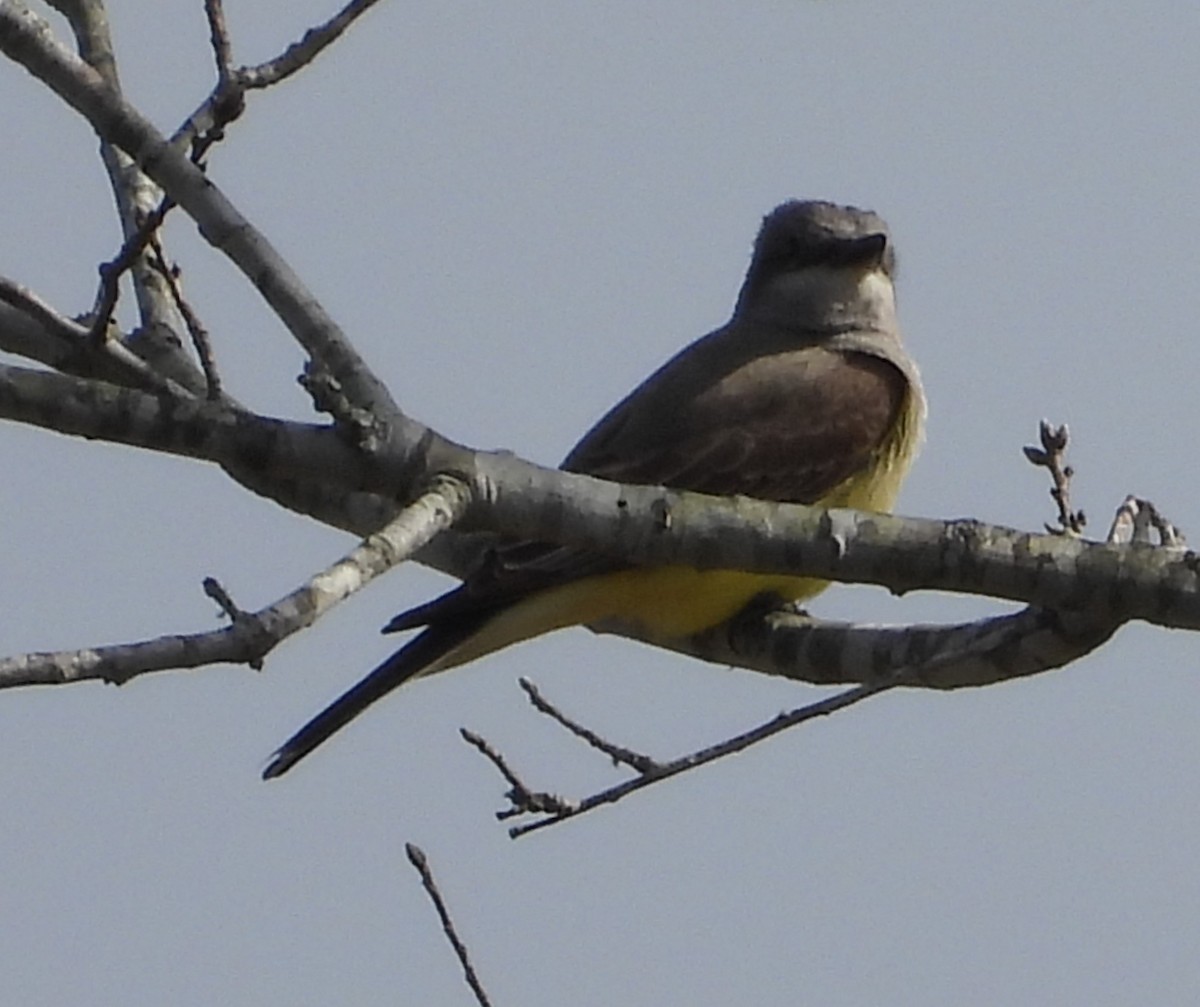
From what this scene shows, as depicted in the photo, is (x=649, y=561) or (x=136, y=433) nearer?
(x=136, y=433)

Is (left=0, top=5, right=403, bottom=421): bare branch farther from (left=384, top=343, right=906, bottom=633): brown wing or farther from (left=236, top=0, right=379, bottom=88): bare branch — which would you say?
(left=384, top=343, right=906, bottom=633): brown wing

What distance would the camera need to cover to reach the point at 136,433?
445cm

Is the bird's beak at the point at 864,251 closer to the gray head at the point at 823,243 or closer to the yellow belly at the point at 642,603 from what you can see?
the gray head at the point at 823,243

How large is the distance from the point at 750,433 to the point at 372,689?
199 centimetres

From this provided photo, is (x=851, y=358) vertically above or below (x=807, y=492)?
above

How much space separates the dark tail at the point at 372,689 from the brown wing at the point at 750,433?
122cm

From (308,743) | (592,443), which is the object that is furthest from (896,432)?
(308,743)

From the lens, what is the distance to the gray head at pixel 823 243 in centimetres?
968

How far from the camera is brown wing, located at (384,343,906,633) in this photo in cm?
830

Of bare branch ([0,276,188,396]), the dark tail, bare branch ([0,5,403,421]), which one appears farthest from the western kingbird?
bare branch ([0,5,403,421])

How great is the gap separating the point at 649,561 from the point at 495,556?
7.34ft

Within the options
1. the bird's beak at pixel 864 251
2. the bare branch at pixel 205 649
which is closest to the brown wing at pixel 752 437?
the bird's beak at pixel 864 251

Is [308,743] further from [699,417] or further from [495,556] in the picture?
[699,417]

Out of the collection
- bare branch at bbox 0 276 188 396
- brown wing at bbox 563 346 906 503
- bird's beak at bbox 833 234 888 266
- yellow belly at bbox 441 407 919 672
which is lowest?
yellow belly at bbox 441 407 919 672
